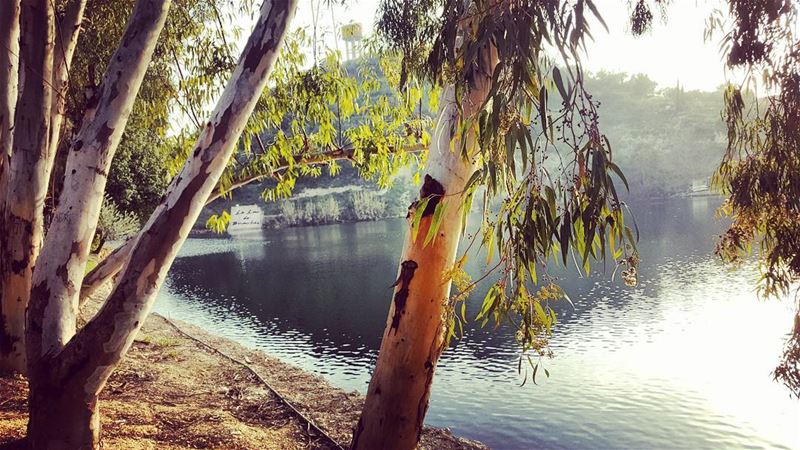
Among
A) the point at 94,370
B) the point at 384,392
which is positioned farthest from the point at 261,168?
the point at 94,370

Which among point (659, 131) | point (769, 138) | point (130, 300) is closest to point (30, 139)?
point (130, 300)

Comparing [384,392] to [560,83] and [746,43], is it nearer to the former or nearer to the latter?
[560,83]

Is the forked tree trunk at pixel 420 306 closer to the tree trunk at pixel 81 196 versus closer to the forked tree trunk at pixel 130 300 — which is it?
the forked tree trunk at pixel 130 300

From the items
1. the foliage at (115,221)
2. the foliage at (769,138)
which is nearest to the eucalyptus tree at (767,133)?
the foliage at (769,138)

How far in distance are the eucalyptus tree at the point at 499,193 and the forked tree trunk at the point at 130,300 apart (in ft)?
2.78

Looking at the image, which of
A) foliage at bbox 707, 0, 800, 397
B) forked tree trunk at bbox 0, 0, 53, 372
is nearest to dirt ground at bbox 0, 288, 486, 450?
forked tree trunk at bbox 0, 0, 53, 372

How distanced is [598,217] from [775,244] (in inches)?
132

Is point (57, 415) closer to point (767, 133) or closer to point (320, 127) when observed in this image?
point (320, 127)

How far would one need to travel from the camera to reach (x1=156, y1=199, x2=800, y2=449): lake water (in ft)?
26.2

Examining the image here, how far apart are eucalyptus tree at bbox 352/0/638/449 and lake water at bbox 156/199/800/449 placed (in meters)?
4.42

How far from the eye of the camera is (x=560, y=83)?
2.07 m

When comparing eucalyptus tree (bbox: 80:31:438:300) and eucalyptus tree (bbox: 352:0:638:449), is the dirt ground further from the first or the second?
eucalyptus tree (bbox: 80:31:438:300)

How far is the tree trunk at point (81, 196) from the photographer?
103 inches

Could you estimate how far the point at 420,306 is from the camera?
3.31 m
